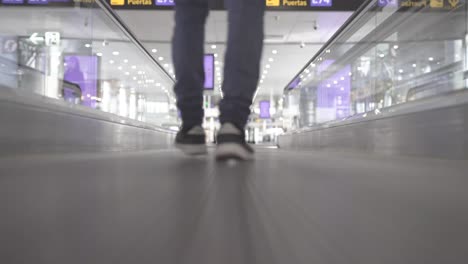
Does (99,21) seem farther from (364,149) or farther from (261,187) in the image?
(261,187)

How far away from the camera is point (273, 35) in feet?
47.7

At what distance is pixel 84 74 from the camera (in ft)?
14.3

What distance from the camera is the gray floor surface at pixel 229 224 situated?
439 mm

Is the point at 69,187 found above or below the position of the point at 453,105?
below

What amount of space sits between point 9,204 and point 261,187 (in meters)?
0.57

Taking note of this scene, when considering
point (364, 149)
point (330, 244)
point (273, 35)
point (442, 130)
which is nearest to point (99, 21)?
point (364, 149)

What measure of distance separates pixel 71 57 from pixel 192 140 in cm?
229

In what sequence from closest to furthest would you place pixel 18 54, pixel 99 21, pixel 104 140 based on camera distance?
1. pixel 18 54
2. pixel 104 140
3. pixel 99 21

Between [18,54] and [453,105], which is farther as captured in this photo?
[18,54]

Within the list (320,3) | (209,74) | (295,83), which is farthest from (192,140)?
(209,74)

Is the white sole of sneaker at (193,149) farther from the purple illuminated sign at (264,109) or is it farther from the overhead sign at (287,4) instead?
the purple illuminated sign at (264,109)

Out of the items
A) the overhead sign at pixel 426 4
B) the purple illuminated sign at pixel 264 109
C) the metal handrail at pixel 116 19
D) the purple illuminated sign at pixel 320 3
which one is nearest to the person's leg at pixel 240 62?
the overhead sign at pixel 426 4

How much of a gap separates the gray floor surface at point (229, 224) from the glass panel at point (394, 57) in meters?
2.08

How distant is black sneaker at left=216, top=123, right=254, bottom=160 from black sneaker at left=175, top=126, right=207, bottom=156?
487 mm
